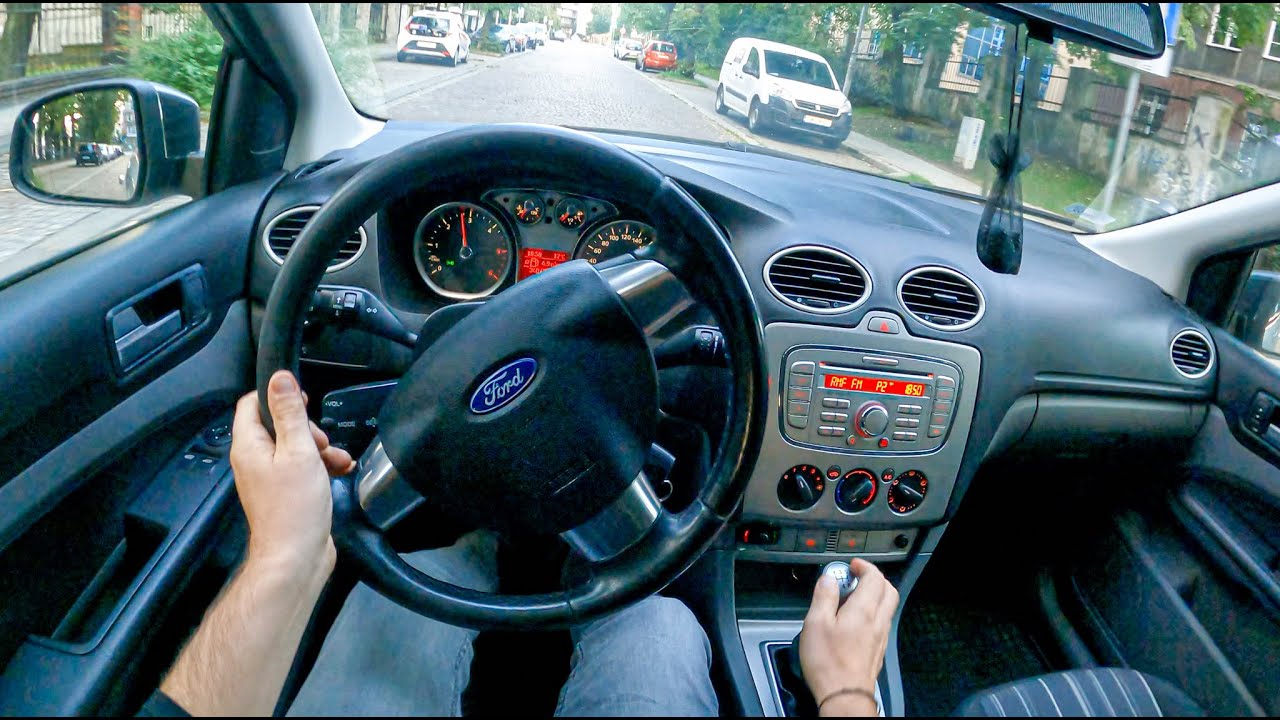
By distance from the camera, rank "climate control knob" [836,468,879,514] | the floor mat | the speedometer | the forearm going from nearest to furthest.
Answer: the forearm → "climate control knob" [836,468,879,514] → the speedometer → the floor mat

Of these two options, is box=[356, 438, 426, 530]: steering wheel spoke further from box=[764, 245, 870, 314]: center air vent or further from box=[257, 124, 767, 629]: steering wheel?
box=[764, 245, 870, 314]: center air vent

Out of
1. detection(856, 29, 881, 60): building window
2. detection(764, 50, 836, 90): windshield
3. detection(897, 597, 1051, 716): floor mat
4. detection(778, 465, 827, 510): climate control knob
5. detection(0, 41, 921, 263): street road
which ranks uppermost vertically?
detection(856, 29, 881, 60): building window

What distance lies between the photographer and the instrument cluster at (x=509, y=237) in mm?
2363

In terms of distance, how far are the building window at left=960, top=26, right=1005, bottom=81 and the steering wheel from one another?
1.20 m

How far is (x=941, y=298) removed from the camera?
2256 mm

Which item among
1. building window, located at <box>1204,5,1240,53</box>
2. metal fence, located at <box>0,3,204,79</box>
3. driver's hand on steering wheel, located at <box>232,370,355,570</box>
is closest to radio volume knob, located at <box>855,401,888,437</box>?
building window, located at <box>1204,5,1240,53</box>

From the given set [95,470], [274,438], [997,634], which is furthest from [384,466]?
[997,634]

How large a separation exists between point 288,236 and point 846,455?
1.56m

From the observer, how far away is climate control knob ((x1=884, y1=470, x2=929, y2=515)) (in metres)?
2.33

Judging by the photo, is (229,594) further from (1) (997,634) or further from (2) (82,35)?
(1) (997,634)

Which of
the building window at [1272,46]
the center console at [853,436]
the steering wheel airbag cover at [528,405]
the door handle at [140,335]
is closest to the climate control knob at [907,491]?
the center console at [853,436]

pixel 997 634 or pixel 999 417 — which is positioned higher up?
pixel 999 417

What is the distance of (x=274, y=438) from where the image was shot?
123 centimetres

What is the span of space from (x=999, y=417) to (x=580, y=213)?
1.26 m
